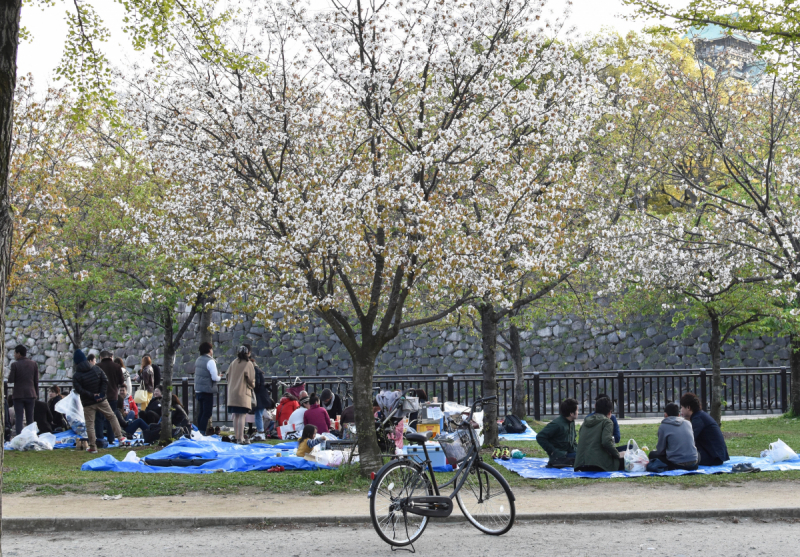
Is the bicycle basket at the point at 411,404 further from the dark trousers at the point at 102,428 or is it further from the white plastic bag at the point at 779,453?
the dark trousers at the point at 102,428

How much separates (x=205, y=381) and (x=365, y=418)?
234 inches

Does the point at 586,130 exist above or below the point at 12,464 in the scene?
above

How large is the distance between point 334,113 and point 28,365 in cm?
825

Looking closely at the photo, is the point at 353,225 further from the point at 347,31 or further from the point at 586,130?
the point at 586,130

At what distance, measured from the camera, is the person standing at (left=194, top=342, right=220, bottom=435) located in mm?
14734

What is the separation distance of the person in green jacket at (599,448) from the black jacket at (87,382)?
8481 millimetres

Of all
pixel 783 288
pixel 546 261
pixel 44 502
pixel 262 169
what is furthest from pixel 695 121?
pixel 44 502

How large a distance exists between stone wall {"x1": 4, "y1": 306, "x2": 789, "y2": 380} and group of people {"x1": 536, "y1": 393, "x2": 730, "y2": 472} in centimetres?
1440

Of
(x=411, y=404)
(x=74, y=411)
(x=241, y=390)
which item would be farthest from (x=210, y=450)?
(x=411, y=404)

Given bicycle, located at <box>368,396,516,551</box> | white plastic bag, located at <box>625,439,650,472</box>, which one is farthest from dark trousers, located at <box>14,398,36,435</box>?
white plastic bag, located at <box>625,439,650,472</box>

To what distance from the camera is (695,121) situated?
46.6 feet

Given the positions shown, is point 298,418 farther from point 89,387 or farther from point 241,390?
point 89,387

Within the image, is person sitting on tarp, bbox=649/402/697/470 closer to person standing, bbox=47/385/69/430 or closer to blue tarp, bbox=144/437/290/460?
blue tarp, bbox=144/437/290/460

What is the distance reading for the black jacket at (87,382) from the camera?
13.6 m
